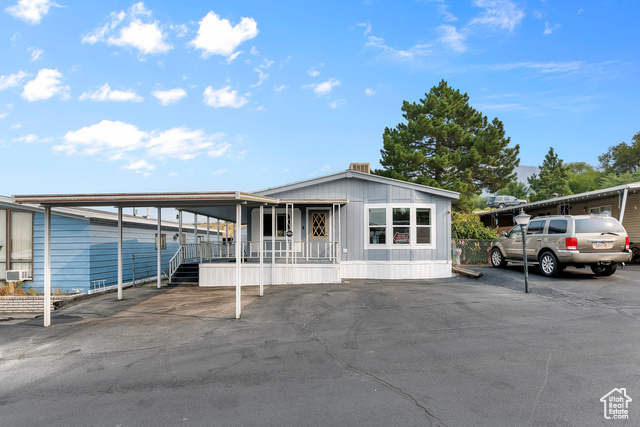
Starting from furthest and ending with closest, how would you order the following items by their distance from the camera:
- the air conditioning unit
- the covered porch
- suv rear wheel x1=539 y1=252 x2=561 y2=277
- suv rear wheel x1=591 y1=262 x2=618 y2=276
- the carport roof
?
the covered porch → suv rear wheel x1=591 y1=262 x2=618 y2=276 → suv rear wheel x1=539 y1=252 x2=561 y2=277 → the air conditioning unit → the carport roof

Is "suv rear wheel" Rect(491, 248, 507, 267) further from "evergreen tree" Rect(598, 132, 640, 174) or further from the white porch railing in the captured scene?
"evergreen tree" Rect(598, 132, 640, 174)

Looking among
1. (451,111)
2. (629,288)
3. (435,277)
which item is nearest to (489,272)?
(435,277)

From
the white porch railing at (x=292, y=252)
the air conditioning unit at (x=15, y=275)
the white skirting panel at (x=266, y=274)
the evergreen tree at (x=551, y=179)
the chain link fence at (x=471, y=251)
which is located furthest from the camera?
the evergreen tree at (x=551, y=179)

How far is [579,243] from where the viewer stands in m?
11.6

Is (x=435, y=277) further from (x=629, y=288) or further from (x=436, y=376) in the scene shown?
(x=436, y=376)

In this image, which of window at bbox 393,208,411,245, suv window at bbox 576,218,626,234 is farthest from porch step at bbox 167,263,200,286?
suv window at bbox 576,218,626,234

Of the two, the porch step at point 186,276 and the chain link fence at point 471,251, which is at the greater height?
the chain link fence at point 471,251

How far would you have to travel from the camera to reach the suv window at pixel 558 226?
12056mm

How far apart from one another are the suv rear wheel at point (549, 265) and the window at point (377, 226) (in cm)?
504

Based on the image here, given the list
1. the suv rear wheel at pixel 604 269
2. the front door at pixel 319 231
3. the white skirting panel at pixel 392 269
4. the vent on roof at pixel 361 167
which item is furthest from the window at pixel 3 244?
the suv rear wheel at pixel 604 269

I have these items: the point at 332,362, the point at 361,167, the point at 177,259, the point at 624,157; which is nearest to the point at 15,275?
the point at 177,259

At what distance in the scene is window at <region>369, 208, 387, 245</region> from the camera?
14.3 meters

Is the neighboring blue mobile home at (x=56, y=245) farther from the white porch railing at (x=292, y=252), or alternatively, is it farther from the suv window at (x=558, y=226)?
the suv window at (x=558, y=226)

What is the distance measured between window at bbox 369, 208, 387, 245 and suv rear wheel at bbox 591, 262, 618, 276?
258 inches
